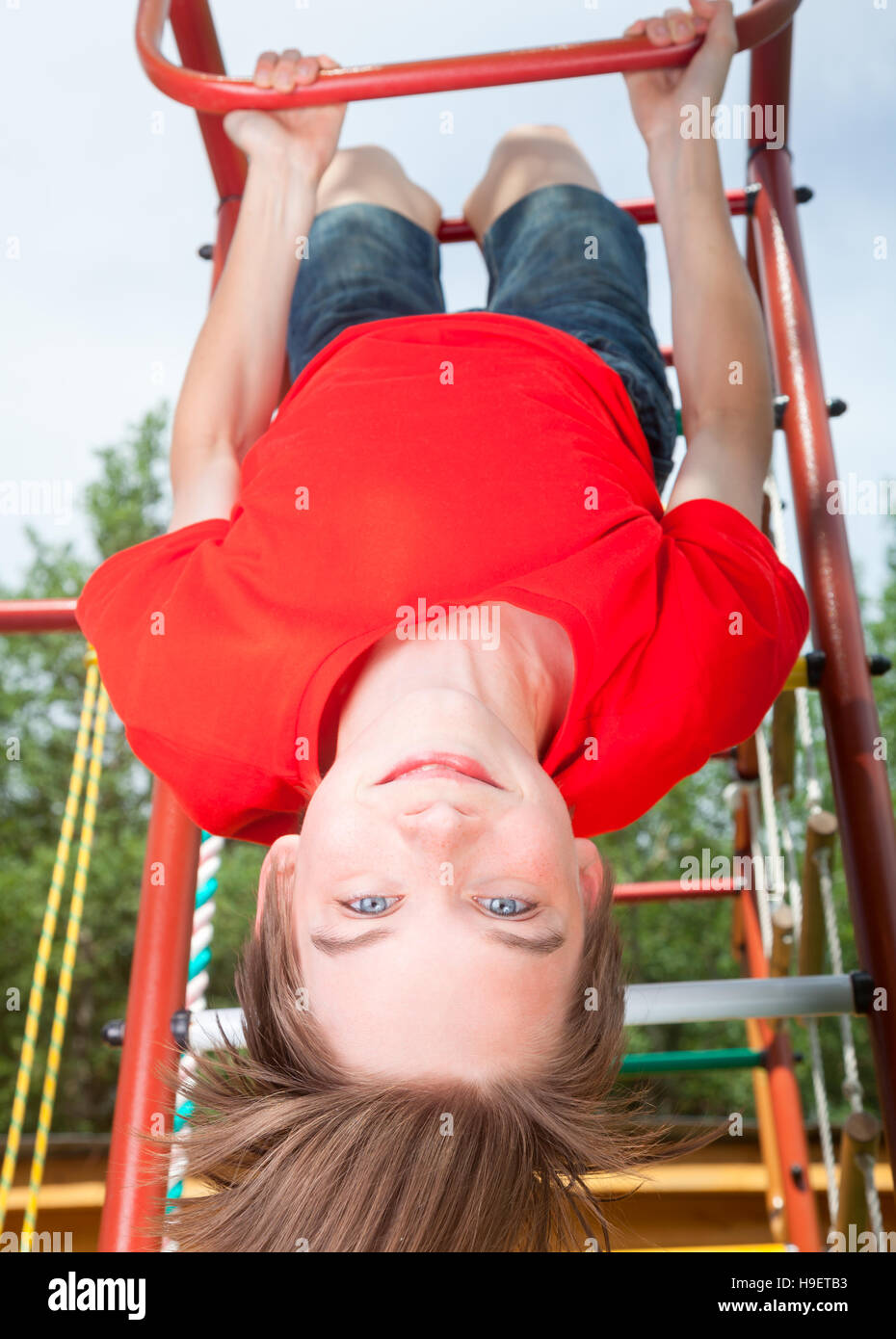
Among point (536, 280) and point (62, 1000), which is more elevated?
point (536, 280)

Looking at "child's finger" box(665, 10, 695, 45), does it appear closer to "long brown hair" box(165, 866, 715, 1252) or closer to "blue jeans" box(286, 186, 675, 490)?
"blue jeans" box(286, 186, 675, 490)

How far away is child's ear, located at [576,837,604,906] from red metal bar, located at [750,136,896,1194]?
33cm

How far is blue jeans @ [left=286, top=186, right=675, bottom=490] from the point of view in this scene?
4.99 ft

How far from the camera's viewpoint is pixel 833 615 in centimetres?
141

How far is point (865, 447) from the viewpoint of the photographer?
7.01 meters

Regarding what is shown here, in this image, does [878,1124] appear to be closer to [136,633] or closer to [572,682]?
[572,682]

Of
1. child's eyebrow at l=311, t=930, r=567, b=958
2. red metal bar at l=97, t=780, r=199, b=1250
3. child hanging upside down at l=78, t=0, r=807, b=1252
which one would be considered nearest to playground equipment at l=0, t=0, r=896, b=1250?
red metal bar at l=97, t=780, r=199, b=1250

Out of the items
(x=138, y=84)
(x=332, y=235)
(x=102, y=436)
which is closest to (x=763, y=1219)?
(x=332, y=235)

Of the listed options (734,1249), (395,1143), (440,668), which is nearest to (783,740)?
(734,1249)

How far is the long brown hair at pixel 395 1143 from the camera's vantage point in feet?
2.84

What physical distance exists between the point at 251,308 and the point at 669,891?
1.48 m

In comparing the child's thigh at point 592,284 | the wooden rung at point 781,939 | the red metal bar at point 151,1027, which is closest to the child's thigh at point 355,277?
the child's thigh at point 592,284

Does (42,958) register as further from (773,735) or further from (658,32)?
(658,32)
